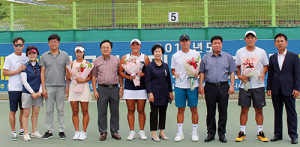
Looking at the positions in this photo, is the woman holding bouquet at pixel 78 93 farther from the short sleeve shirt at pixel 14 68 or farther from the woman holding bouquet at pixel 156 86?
the woman holding bouquet at pixel 156 86

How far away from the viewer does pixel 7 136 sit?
5.67m

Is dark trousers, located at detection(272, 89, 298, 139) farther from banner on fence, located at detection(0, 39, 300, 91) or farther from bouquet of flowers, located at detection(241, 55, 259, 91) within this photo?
banner on fence, located at detection(0, 39, 300, 91)

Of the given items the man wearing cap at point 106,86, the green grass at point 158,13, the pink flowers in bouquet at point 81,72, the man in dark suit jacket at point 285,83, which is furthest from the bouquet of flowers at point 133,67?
the green grass at point 158,13

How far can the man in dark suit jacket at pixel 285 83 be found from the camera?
5145mm

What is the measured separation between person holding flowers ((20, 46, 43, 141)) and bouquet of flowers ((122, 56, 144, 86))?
165 centimetres

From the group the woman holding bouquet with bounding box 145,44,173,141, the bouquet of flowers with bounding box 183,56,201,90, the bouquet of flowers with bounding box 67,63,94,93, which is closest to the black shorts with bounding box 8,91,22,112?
the bouquet of flowers with bounding box 67,63,94,93

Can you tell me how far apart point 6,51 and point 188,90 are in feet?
23.5

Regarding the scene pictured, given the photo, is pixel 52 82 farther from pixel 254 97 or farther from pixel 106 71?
pixel 254 97

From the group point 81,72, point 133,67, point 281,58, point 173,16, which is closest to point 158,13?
point 173,16

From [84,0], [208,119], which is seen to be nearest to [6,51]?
[208,119]

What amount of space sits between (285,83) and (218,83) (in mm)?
1150

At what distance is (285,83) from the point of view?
516cm

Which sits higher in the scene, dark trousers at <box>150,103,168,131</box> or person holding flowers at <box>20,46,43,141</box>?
person holding flowers at <box>20,46,43,141</box>

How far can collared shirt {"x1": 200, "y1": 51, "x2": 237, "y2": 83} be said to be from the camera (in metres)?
5.23
